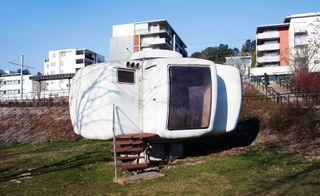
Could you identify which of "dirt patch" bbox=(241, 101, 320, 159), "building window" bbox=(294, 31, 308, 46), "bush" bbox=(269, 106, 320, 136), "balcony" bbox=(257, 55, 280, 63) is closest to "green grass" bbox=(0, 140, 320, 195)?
"dirt patch" bbox=(241, 101, 320, 159)

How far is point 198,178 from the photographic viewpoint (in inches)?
398

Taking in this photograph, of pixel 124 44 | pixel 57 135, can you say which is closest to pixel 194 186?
pixel 57 135

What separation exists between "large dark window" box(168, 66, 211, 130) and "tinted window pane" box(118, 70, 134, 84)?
1.46 meters

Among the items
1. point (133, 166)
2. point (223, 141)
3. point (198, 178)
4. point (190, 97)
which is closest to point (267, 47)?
point (223, 141)

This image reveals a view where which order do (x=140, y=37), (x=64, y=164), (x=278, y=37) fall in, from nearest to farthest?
(x=64, y=164) → (x=278, y=37) → (x=140, y=37)

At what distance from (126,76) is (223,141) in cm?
561

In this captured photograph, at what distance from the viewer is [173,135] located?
1259cm

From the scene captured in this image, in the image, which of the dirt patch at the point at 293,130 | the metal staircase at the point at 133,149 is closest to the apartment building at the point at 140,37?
the dirt patch at the point at 293,130

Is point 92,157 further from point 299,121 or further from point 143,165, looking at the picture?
point 299,121

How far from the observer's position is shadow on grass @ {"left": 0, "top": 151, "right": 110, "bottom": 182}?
1305cm

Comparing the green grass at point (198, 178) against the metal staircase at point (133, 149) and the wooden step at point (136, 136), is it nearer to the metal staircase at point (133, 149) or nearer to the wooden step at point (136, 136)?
the metal staircase at point (133, 149)

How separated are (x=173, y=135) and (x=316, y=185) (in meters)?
5.11

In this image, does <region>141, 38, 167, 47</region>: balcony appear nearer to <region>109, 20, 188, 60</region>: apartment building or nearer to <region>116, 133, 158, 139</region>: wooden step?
<region>109, 20, 188, 60</region>: apartment building

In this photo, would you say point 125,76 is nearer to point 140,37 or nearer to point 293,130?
point 293,130
